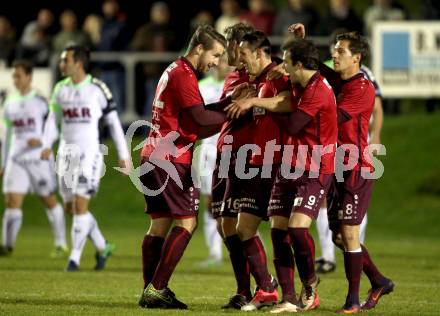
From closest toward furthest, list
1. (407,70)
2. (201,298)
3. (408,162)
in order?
1. (201,298)
2. (407,70)
3. (408,162)

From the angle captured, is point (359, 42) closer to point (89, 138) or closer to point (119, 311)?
point (119, 311)

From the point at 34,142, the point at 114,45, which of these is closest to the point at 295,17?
Result: the point at 114,45

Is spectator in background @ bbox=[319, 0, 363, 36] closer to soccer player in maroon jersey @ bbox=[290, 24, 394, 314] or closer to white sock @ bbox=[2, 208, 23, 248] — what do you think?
white sock @ bbox=[2, 208, 23, 248]

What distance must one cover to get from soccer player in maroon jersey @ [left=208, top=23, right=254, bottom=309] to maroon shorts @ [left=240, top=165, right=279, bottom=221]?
0.15 metres

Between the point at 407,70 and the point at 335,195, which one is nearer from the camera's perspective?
the point at 335,195

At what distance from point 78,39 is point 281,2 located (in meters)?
7.23

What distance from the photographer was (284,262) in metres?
11.6

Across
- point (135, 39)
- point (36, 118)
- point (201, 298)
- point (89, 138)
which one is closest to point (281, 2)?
point (135, 39)

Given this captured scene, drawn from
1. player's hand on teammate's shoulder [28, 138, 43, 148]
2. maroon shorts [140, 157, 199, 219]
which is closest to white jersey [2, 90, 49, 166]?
player's hand on teammate's shoulder [28, 138, 43, 148]

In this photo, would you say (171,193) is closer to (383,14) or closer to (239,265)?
(239,265)

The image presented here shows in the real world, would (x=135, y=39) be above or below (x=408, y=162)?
above

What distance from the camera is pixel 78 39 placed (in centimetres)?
2444

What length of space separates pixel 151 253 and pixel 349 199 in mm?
1792

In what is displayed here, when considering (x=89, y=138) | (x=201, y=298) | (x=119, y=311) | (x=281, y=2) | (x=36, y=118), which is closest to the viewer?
(x=119, y=311)
